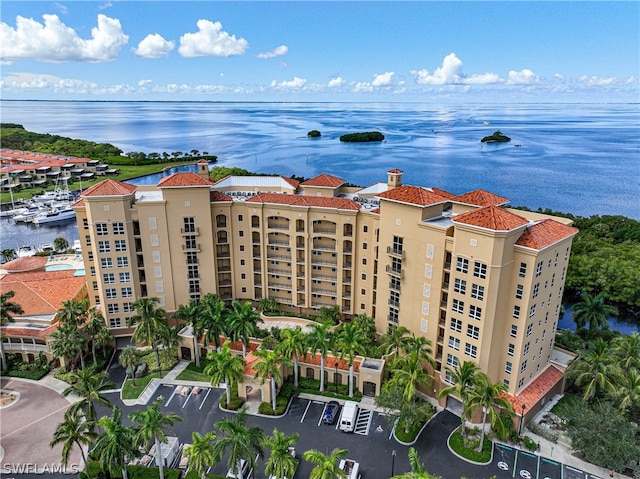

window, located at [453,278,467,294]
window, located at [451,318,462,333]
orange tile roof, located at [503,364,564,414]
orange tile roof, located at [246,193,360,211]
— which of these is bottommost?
orange tile roof, located at [503,364,564,414]

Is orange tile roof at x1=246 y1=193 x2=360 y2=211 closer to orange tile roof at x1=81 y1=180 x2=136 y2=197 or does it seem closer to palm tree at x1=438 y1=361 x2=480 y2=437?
orange tile roof at x1=81 y1=180 x2=136 y2=197

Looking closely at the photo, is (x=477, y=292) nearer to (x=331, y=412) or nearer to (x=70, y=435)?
(x=331, y=412)

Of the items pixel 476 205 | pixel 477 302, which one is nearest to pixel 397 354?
pixel 477 302

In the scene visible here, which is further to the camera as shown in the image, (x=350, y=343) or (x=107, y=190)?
(x=107, y=190)

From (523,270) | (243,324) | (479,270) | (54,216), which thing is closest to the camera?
(523,270)

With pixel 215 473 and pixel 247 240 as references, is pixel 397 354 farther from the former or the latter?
pixel 247 240

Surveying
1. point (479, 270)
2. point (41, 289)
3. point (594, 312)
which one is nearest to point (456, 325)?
point (479, 270)

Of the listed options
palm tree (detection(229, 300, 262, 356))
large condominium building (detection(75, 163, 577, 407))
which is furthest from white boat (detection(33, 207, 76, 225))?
palm tree (detection(229, 300, 262, 356))
